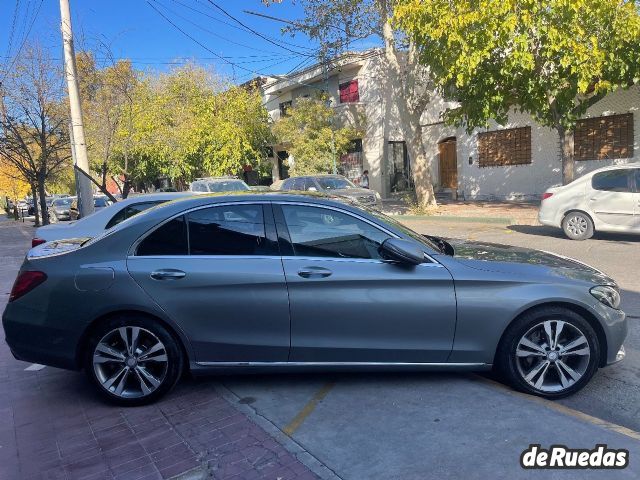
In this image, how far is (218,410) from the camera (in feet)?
12.3

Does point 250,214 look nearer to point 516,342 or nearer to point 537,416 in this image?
point 516,342

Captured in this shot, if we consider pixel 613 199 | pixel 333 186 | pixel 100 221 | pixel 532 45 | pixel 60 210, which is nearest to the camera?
pixel 100 221

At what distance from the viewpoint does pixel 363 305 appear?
371 centimetres

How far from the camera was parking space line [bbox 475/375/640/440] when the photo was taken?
322cm

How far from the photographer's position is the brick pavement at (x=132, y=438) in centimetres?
303

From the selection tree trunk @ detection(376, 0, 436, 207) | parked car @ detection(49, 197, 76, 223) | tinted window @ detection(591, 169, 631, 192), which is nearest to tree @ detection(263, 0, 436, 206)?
tree trunk @ detection(376, 0, 436, 207)

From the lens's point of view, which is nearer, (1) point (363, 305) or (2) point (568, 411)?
(2) point (568, 411)

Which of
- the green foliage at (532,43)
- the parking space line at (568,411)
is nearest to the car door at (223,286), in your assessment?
the parking space line at (568,411)

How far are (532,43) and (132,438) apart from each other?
12625mm

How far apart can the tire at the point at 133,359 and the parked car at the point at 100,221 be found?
10.2ft

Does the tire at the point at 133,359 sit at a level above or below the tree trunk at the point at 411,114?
below

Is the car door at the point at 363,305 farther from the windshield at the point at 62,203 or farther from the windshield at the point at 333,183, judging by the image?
the windshield at the point at 62,203

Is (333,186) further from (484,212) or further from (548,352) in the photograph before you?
(548,352)

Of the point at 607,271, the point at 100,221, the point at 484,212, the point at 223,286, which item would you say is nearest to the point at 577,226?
the point at 607,271
